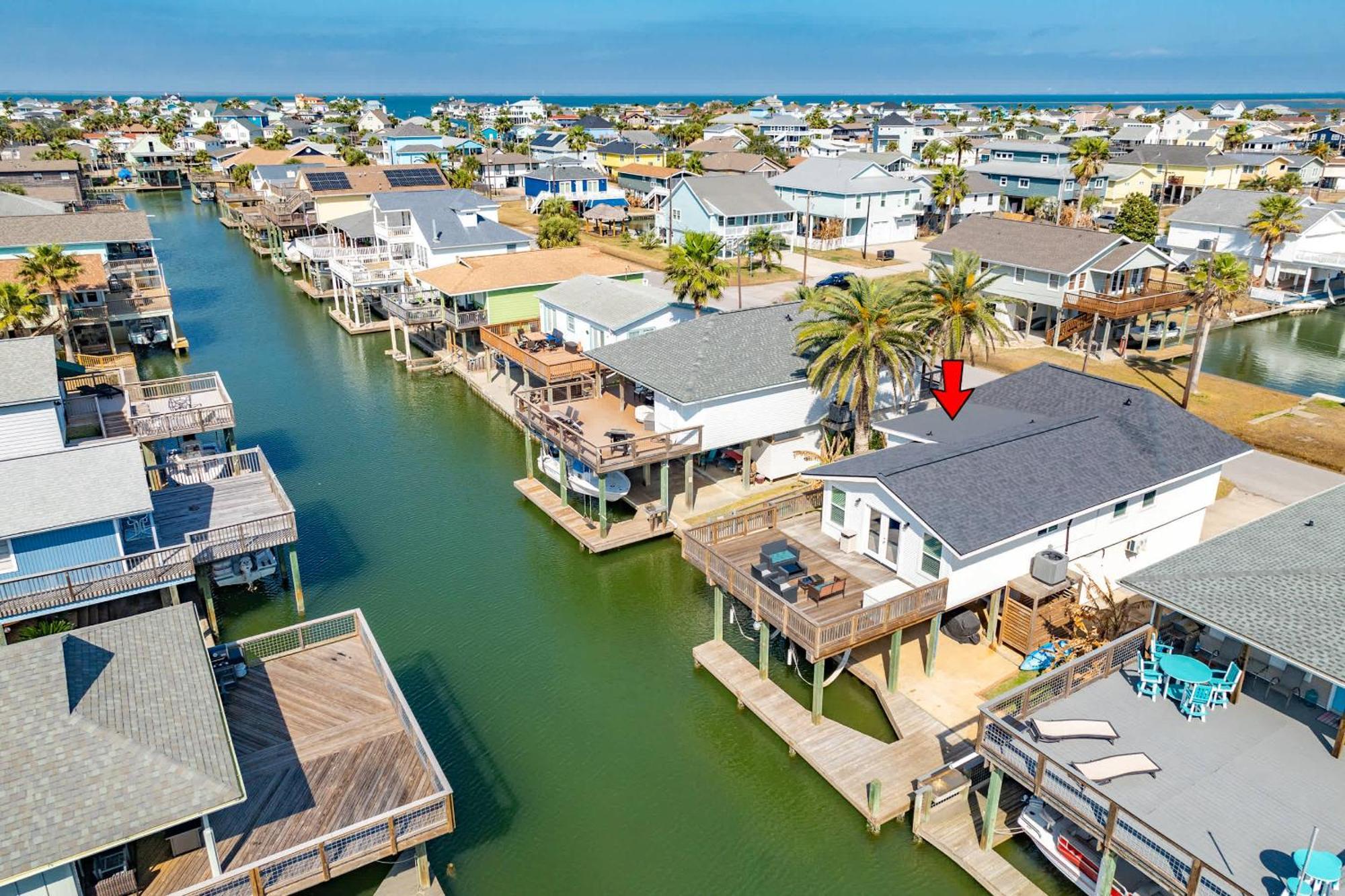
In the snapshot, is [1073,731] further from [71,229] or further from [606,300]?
[71,229]

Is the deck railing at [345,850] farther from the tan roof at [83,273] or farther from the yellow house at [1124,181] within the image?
the yellow house at [1124,181]

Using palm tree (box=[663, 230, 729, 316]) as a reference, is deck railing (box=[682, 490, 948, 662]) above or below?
below

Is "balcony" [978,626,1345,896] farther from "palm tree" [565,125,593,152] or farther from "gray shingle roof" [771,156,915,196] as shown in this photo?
"palm tree" [565,125,593,152]

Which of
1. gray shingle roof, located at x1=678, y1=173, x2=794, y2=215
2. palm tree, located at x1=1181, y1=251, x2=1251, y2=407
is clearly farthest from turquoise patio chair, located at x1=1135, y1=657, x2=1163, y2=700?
gray shingle roof, located at x1=678, y1=173, x2=794, y2=215

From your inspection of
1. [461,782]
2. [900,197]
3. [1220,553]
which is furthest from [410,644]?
[900,197]

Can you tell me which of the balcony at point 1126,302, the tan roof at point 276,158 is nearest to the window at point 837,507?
the balcony at point 1126,302


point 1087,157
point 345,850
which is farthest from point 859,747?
point 1087,157
